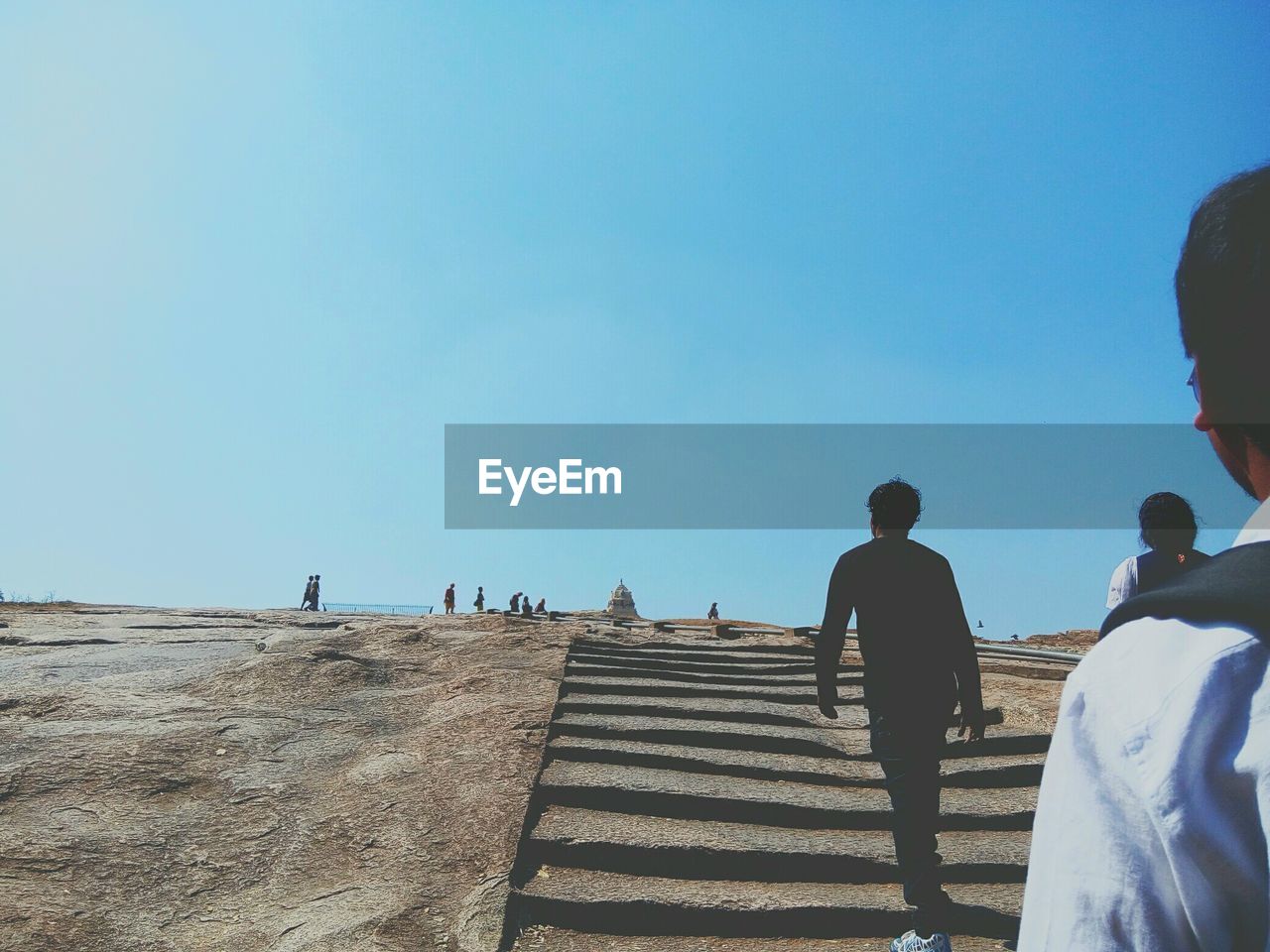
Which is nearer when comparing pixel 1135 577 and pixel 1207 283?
pixel 1207 283

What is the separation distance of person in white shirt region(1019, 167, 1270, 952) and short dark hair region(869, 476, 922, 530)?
375cm

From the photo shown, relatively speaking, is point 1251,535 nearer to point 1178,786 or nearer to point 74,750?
point 1178,786

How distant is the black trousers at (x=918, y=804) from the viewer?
3969mm

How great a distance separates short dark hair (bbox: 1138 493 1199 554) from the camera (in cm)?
438

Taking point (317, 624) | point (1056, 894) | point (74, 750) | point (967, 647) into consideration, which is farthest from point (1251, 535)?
point (317, 624)

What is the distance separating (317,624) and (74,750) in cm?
765

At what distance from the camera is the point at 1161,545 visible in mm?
4387

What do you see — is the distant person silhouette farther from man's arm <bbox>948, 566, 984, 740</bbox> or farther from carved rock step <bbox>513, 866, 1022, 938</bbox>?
carved rock step <bbox>513, 866, 1022, 938</bbox>

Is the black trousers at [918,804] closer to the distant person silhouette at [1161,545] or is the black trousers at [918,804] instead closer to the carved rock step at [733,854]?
the carved rock step at [733,854]

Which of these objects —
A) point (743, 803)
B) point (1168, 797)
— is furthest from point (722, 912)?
point (1168, 797)

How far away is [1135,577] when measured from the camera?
4.38 m

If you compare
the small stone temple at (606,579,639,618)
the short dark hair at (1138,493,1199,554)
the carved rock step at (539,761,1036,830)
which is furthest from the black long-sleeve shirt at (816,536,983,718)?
the small stone temple at (606,579,639,618)

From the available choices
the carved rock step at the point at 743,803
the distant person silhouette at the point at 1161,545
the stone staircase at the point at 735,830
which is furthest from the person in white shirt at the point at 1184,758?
the carved rock step at the point at 743,803

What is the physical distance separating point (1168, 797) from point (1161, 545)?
4.31m
